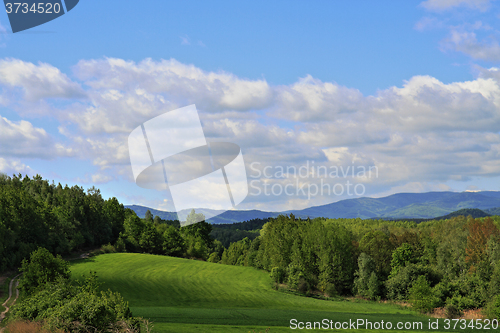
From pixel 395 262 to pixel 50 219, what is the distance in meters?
79.9

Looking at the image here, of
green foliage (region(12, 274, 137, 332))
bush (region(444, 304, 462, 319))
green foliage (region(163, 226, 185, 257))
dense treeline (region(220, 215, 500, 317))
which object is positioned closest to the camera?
green foliage (region(12, 274, 137, 332))

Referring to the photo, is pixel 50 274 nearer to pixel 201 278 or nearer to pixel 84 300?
pixel 84 300

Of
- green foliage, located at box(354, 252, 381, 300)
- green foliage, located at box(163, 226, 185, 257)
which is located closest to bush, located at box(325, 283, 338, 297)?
green foliage, located at box(354, 252, 381, 300)

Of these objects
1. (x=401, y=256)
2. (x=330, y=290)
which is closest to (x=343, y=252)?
(x=330, y=290)

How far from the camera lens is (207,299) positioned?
65562mm

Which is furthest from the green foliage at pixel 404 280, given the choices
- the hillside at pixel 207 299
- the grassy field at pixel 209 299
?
the hillside at pixel 207 299

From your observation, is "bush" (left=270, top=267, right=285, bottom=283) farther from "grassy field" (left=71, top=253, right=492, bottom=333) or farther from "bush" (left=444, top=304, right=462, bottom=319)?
"bush" (left=444, top=304, right=462, bottom=319)

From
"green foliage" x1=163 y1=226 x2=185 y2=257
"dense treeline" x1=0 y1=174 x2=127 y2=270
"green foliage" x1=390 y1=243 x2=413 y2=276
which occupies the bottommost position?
"green foliage" x1=390 y1=243 x2=413 y2=276

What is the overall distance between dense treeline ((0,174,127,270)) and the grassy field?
946cm

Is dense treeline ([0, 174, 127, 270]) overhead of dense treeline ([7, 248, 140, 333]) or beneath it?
overhead

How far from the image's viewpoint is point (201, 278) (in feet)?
268

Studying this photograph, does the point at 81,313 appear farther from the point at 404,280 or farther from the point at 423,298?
the point at 404,280

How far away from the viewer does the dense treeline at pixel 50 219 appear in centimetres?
7691

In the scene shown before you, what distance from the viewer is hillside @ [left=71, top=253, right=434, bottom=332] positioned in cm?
4584
